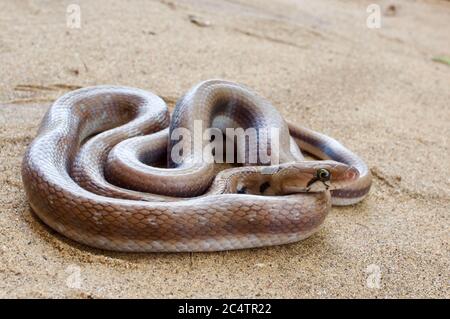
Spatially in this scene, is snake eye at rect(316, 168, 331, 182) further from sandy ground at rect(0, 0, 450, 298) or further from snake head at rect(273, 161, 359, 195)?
sandy ground at rect(0, 0, 450, 298)

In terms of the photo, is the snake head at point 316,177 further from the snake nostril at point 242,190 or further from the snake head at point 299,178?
the snake nostril at point 242,190

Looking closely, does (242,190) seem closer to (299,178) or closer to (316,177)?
(299,178)

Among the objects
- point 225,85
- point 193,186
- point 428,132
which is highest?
point 225,85

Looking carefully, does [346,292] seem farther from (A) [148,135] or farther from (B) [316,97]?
(B) [316,97]

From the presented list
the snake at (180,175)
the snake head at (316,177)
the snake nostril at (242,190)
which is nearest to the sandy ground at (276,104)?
the snake at (180,175)

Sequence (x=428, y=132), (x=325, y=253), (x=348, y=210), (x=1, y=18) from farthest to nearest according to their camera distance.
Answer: (x=1, y=18)
(x=428, y=132)
(x=348, y=210)
(x=325, y=253)

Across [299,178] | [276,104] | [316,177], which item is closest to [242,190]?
→ [299,178]

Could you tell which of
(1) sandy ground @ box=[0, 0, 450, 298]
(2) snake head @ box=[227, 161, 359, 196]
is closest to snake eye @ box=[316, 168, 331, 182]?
(2) snake head @ box=[227, 161, 359, 196]

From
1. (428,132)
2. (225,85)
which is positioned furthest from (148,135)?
(428,132)
